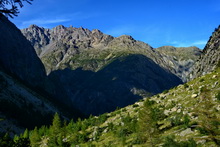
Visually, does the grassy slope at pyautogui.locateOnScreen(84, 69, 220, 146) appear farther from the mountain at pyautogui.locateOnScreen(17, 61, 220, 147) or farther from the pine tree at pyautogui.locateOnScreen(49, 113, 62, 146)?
the pine tree at pyautogui.locateOnScreen(49, 113, 62, 146)

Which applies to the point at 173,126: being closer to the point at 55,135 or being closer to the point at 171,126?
the point at 171,126

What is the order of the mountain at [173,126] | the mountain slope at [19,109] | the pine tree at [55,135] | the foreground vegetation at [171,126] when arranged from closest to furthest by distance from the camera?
the foreground vegetation at [171,126], the mountain at [173,126], the pine tree at [55,135], the mountain slope at [19,109]

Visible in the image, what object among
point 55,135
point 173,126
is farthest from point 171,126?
point 55,135

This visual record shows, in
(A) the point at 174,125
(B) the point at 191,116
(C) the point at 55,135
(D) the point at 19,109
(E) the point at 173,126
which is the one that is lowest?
(E) the point at 173,126

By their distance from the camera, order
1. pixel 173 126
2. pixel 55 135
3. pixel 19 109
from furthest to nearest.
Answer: pixel 19 109 < pixel 55 135 < pixel 173 126

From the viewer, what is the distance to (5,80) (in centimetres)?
16575

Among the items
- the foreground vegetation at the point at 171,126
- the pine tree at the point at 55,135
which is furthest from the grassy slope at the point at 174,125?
the pine tree at the point at 55,135

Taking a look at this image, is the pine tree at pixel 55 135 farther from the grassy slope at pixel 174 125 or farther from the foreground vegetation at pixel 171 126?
the grassy slope at pixel 174 125

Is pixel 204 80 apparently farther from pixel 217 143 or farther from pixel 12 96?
pixel 12 96

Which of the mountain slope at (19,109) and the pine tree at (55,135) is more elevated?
the mountain slope at (19,109)

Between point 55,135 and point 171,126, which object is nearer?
point 171,126

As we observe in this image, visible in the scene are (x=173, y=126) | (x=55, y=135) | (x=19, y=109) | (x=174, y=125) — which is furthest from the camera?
(x=19, y=109)

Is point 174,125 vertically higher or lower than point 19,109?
lower

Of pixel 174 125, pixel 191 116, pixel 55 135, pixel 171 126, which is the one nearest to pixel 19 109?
pixel 55 135
